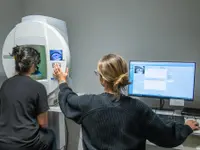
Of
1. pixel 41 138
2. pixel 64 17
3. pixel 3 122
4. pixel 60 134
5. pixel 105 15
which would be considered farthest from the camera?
pixel 64 17

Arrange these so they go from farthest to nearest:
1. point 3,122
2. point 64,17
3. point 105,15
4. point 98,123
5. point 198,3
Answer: point 64,17
point 105,15
point 198,3
point 3,122
point 98,123

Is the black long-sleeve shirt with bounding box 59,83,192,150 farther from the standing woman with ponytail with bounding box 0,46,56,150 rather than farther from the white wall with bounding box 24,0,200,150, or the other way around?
the white wall with bounding box 24,0,200,150

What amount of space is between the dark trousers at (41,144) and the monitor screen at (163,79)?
0.84 m

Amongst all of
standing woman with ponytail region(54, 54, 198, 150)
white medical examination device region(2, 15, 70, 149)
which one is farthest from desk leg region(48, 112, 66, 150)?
standing woman with ponytail region(54, 54, 198, 150)

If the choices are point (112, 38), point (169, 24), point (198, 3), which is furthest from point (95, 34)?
point (198, 3)

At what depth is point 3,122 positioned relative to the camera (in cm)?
164

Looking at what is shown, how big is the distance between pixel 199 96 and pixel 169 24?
2.43ft

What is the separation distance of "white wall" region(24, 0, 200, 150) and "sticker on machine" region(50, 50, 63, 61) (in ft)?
1.85

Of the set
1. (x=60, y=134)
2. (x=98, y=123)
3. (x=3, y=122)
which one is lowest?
(x=60, y=134)

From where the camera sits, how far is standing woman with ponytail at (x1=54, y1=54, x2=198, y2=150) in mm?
1223

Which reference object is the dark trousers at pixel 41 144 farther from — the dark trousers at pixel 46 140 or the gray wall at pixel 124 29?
the gray wall at pixel 124 29

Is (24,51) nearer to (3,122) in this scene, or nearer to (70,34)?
(3,122)

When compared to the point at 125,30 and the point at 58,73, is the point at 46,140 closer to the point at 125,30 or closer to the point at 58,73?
the point at 58,73

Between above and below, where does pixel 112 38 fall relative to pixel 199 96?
above
